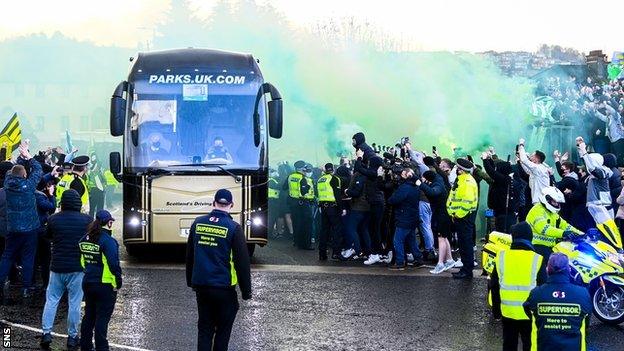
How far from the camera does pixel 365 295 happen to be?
13.1 m

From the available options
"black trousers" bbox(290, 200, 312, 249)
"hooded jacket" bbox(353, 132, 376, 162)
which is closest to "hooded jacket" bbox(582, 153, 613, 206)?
"hooded jacket" bbox(353, 132, 376, 162)

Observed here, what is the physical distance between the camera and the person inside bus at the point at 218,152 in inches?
607

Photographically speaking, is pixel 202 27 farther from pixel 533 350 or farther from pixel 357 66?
pixel 533 350

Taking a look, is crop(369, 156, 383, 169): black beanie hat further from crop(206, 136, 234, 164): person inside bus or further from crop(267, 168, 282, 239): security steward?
crop(267, 168, 282, 239): security steward

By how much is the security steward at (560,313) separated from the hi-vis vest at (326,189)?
948 centimetres

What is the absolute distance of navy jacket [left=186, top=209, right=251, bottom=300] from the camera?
→ 8.17m

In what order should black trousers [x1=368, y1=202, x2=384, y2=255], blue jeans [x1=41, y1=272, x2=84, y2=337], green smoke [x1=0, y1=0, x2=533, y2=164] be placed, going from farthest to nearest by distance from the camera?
green smoke [x1=0, y1=0, x2=533, y2=164]
black trousers [x1=368, y1=202, x2=384, y2=255]
blue jeans [x1=41, y1=272, x2=84, y2=337]

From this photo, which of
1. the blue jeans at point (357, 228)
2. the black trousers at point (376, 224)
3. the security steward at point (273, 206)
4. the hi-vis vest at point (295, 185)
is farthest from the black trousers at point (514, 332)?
the security steward at point (273, 206)

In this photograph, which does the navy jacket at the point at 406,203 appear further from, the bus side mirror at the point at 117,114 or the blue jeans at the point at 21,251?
the blue jeans at the point at 21,251

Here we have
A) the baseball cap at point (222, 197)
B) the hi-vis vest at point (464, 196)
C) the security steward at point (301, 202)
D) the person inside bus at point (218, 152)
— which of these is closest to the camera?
the baseball cap at point (222, 197)

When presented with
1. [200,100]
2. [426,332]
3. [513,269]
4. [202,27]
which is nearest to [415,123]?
[202,27]

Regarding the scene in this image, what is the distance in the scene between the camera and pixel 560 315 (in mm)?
7098

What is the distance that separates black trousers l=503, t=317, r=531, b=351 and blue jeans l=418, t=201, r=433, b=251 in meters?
7.50

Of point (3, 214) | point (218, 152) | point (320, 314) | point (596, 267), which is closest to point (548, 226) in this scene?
point (596, 267)
